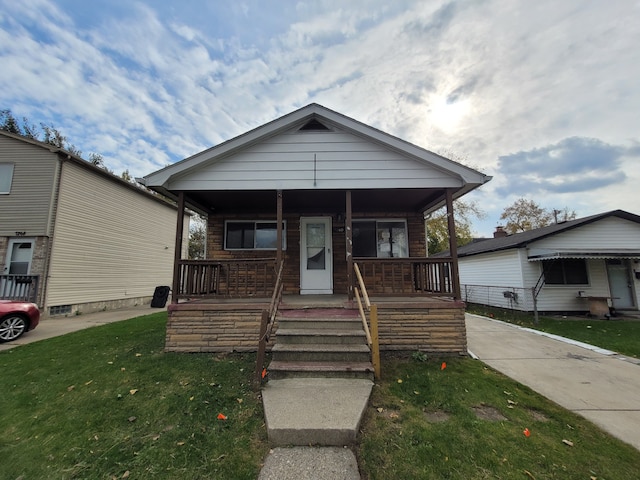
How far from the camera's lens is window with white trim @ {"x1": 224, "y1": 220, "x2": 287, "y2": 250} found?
307 inches

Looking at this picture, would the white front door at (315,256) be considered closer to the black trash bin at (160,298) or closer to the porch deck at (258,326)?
the porch deck at (258,326)

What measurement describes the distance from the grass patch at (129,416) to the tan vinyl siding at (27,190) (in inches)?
275

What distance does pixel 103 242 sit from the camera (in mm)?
12391

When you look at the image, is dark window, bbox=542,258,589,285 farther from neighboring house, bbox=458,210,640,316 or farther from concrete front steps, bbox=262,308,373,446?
concrete front steps, bbox=262,308,373,446

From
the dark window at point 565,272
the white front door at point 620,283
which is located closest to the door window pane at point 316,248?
the dark window at point 565,272

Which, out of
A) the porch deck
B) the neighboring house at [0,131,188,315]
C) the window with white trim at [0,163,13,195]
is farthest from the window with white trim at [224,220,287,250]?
the window with white trim at [0,163,13,195]

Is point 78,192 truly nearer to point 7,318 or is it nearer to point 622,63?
point 7,318

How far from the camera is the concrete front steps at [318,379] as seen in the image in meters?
2.62

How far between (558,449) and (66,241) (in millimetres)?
14635

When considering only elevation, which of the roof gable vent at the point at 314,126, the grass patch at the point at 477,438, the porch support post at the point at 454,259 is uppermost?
the roof gable vent at the point at 314,126

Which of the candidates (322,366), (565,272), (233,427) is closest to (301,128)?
(322,366)

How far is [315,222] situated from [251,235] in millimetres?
1892

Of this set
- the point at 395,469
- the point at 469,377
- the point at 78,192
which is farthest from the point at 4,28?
the point at 469,377

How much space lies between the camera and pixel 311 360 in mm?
4180
